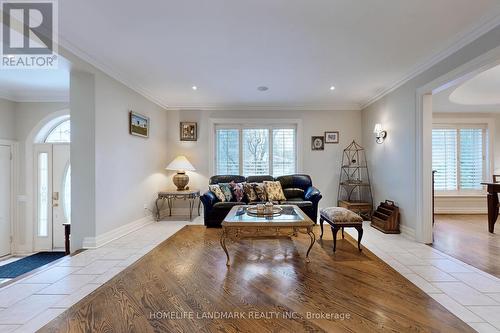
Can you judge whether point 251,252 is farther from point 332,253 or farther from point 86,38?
point 86,38

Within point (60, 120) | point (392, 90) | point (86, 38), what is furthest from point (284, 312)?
point (60, 120)

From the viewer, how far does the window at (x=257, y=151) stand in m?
6.17

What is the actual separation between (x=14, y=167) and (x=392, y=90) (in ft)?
23.2

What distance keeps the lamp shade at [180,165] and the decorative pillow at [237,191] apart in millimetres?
1100

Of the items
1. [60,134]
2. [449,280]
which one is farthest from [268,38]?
[60,134]

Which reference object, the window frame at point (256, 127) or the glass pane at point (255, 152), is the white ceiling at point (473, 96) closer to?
the window frame at point (256, 127)

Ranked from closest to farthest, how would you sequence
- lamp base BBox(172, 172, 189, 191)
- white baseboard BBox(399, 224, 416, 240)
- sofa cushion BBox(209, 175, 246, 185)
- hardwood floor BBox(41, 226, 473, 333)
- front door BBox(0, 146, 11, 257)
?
1. hardwood floor BBox(41, 226, 473, 333)
2. white baseboard BBox(399, 224, 416, 240)
3. front door BBox(0, 146, 11, 257)
4. sofa cushion BBox(209, 175, 246, 185)
5. lamp base BBox(172, 172, 189, 191)

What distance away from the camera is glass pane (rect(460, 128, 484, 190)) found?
6.11 metres

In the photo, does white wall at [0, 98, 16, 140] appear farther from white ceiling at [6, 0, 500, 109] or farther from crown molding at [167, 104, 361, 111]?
crown molding at [167, 104, 361, 111]

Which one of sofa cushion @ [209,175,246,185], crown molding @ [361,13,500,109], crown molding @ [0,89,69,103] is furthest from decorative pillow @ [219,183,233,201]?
crown molding @ [361,13,500,109]

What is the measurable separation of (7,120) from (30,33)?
119 inches

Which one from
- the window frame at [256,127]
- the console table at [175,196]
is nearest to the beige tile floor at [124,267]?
the console table at [175,196]

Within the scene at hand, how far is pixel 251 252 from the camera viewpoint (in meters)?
3.38

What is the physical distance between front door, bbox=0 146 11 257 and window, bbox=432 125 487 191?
906cm
